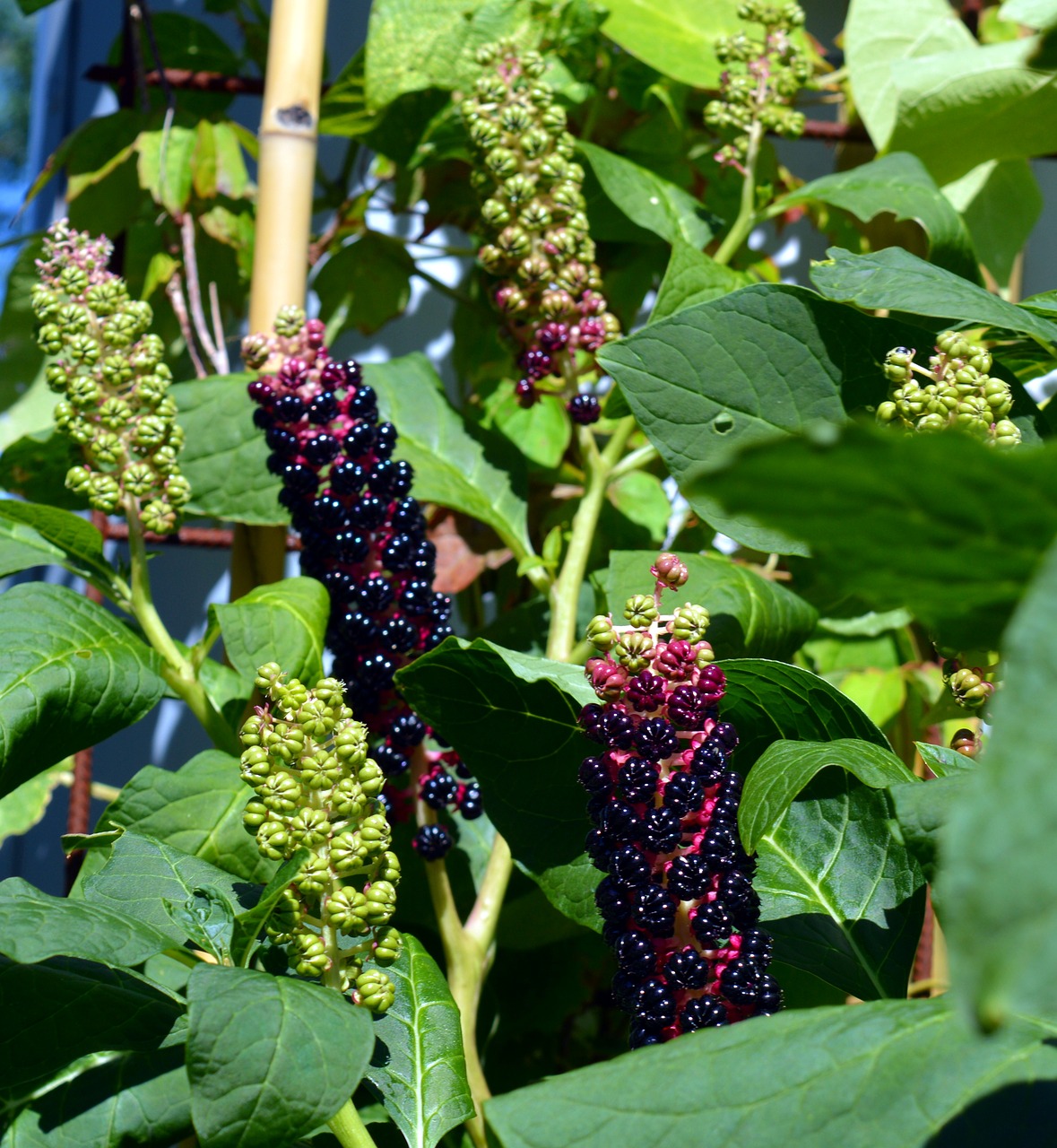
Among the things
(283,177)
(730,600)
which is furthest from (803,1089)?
(283,177)

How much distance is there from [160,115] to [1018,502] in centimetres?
93

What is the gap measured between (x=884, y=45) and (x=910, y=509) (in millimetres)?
842

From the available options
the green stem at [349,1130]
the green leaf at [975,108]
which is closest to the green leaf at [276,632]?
the green stem at [349,1130]

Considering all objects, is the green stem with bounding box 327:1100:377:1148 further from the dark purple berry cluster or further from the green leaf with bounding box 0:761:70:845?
the green leaf with bounding box 0:761:70:845

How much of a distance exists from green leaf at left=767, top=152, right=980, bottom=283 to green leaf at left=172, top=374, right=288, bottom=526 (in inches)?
15.2

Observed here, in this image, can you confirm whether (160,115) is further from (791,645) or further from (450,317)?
(791,645)

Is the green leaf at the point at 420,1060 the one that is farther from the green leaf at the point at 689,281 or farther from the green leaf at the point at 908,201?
the green leaf at the point at 908,201

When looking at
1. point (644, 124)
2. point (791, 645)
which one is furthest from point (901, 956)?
point (644, 124)

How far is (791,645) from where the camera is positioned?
2.21 feet

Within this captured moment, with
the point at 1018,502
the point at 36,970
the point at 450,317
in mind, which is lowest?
the point at 36,970

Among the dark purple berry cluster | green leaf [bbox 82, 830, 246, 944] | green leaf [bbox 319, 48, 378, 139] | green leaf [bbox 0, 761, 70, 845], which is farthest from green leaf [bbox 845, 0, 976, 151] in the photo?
green leaf [bbox 0, 761, 70, 845]

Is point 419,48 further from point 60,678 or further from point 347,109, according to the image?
point 60,678

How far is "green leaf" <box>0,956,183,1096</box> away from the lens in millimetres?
439

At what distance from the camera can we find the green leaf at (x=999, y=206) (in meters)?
0.90
